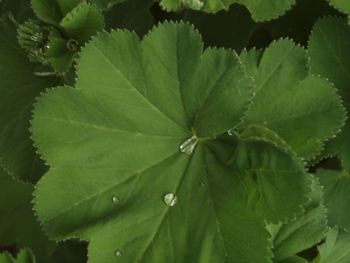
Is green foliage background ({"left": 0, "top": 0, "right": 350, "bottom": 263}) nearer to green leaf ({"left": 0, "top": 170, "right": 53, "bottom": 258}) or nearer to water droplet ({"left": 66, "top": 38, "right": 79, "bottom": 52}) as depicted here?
water droplet ({"left": 66, "top": 38, "right": 79, "bottom": 52})

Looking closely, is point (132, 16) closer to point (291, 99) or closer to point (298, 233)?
point (291, 99)

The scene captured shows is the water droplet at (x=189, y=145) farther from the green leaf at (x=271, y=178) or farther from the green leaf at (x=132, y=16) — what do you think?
the green leaf at (x=132, y=16)

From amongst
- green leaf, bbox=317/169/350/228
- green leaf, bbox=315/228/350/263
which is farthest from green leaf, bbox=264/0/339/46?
green leaf, bbox=315/228/350/263

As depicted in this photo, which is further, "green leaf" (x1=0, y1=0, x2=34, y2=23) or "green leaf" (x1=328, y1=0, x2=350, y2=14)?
"green leaf" (x1=0, y1=0, x2=34, y2=23)

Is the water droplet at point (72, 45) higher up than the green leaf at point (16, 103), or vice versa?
the water droplet at point (72, 45)

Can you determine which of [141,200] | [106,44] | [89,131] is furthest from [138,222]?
[106,44]

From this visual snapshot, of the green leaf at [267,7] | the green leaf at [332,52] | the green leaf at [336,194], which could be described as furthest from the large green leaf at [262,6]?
the green leaf at [336,194]

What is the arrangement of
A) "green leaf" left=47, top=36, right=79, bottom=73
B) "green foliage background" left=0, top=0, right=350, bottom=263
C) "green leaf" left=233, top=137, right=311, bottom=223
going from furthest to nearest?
"green leaf" left=47, top=36, right=79, bottom=73 → "green foliage background" left=0, top=0, right=350, bottom=263 → "green leaf" left=233, top=137, right=311, bottom=223
